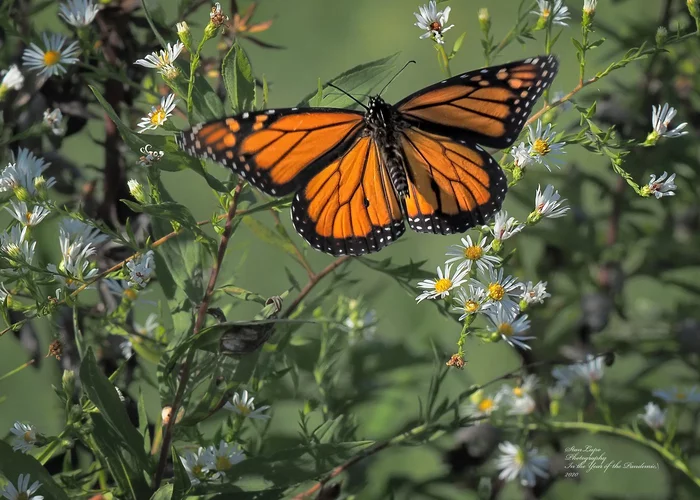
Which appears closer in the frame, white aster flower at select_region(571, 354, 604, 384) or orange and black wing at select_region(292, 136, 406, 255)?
orange and black wing at select_region(292, 136, 406, 255)

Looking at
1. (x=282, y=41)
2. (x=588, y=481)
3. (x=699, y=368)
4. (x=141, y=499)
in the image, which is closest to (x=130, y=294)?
(x=141, y=499)

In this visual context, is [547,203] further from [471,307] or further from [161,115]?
[161,115]

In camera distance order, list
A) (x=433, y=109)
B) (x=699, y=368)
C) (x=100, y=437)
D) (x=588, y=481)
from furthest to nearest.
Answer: (x=588, y=481)
(x=699, y=368)
(x=433, y=109)
(x=100, y=437)

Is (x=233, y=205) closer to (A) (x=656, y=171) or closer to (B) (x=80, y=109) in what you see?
(B) (x=80, y=109)

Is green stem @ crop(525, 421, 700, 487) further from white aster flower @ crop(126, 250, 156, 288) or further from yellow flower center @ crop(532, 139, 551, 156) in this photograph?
white aster flower @ crop(126, 250, 156, 288)

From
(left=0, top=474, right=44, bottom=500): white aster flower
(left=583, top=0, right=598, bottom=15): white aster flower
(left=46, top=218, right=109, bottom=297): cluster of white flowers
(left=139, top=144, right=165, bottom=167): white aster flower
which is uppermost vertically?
(left=583, top=0, right=598, bottom=15): white aster flower

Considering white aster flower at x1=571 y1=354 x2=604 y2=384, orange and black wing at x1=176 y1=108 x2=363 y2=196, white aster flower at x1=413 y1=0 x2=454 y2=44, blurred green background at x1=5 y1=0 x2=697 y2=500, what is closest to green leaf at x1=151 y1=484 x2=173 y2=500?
blurred green background at x1=5 y1=0 x2=697 y2=500

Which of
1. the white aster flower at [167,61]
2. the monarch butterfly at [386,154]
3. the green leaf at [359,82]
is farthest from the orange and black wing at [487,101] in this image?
the white aster flower at [167,61]
